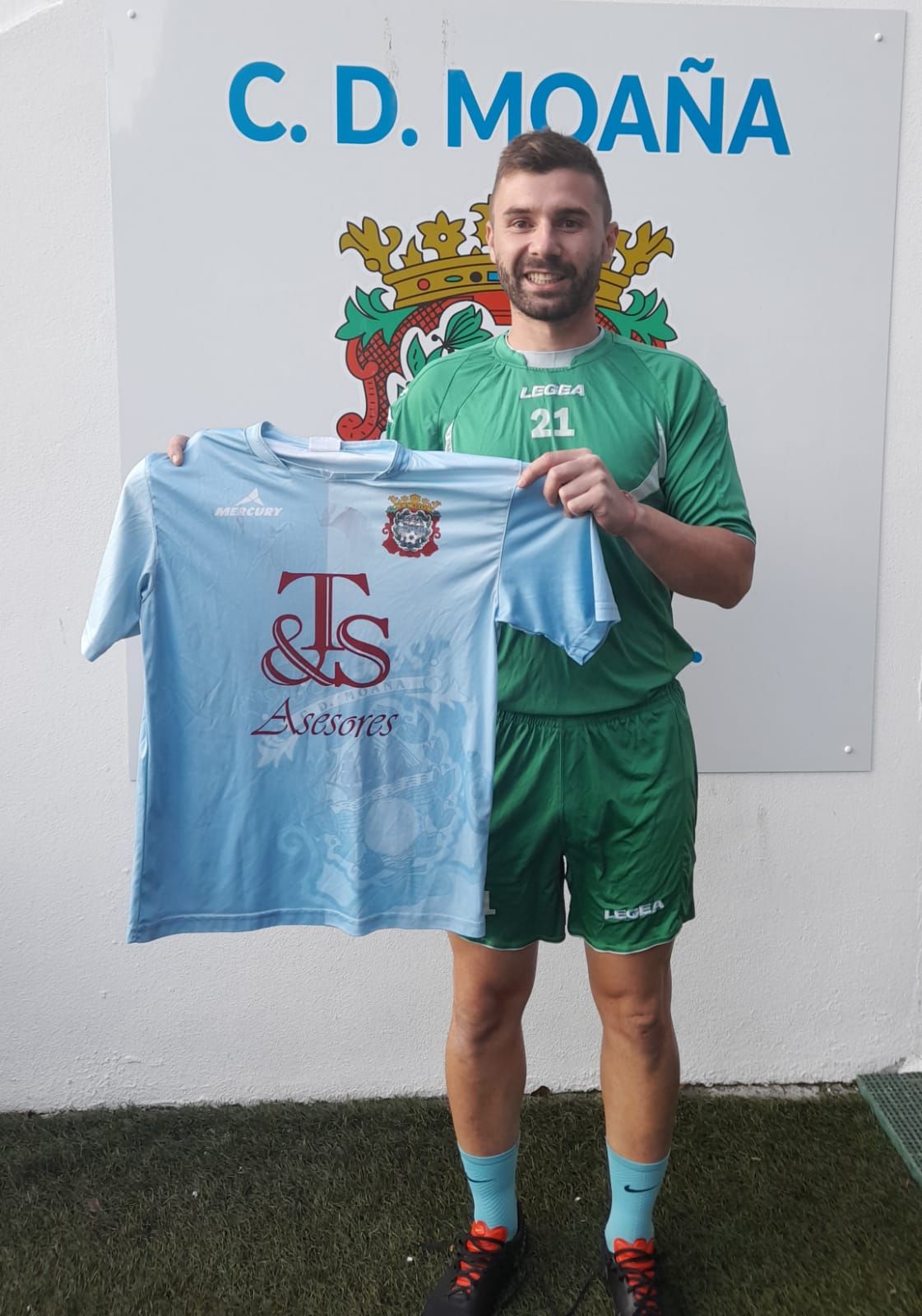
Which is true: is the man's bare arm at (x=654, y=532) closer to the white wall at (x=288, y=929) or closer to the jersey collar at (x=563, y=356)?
the jersey collar at (x=563, y=356)

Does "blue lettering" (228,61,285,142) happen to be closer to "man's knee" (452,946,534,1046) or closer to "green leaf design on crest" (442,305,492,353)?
"green leaf design on crest" (442,305,492,353)

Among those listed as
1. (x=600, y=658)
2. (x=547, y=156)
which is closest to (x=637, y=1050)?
(x=600, y=658)

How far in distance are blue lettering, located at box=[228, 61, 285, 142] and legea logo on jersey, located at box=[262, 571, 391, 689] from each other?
1.09m

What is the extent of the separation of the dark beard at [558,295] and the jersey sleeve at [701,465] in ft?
0.62

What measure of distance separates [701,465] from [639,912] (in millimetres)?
662

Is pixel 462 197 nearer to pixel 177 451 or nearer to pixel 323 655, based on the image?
pixel 177 451

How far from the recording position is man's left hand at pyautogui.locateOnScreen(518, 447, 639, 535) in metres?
1.34

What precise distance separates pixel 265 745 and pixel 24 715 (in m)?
1.00

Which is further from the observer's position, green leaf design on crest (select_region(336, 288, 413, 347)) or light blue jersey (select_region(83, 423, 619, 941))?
green leaf design on crest (select_region(336, 288, 413, 347))

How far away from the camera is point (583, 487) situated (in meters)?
1.34

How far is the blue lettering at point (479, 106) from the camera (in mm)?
2047

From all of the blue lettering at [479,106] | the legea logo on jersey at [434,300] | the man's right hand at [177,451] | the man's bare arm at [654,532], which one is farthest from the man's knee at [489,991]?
the blue lettering at [479,106]

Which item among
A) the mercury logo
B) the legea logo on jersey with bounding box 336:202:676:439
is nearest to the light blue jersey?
the mercury logo

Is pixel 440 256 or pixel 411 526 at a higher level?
pixel 440 256
